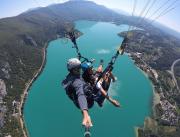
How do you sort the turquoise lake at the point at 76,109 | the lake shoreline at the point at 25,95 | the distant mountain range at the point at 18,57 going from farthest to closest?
the distant mountain range at the point at 18,57, the turquoise lake at the point at 76,109, the lake shoreline at the point at 25,95

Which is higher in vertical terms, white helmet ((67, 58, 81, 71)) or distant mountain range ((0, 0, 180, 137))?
white helmet ((67, 58, 81, 71))

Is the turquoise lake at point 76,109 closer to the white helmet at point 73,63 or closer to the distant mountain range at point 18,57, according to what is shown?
the distant mountain range at point 18,57

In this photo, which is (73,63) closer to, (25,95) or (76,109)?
(76,109)

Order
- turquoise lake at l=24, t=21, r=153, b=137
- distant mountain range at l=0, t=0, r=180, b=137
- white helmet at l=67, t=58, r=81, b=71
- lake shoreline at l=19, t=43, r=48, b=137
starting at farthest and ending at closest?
distant mountain range at l=0, t=0, r=180, b=137 < turquoise lake at l=24, t=21, r=153, b=137 < lake shoreline at l=19, t=43, r=48, b=137 < white helmet at l=67, t=58, r=81, b=71

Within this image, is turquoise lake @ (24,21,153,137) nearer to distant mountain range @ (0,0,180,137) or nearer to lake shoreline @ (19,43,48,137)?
lake shoreline @ (19,43,48,137)

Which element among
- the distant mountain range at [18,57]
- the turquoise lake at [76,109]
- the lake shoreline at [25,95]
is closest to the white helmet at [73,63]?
the distant mountain range at [18,57]

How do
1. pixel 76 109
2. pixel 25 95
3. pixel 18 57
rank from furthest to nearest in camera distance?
pixel 18 57, pixel 25 95, pixel 76 109

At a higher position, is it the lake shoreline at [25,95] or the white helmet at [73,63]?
the white helmet at [73,63]

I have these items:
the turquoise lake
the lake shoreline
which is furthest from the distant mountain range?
the turquoise lake

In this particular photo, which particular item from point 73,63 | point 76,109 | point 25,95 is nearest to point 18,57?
point 25,95

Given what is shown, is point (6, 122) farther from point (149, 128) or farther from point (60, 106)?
point (149, 128)

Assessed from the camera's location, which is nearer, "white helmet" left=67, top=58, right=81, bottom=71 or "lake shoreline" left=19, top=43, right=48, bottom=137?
"white helmet" left=67, top=58, right=81, bottom=71

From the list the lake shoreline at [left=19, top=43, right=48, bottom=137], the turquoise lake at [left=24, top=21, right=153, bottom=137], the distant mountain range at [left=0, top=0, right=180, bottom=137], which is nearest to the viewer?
the lake shoreline at [left=19, top=43, right=48, bottom=137]
